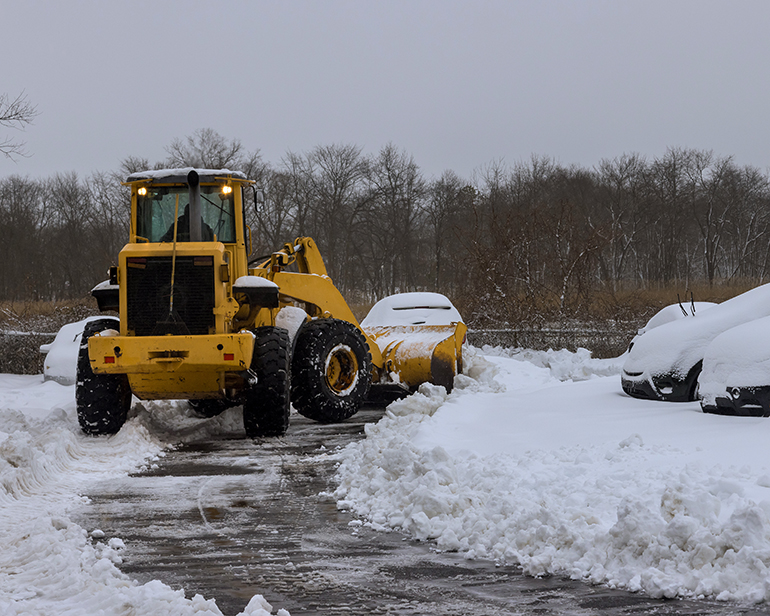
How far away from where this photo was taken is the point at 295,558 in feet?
16.6

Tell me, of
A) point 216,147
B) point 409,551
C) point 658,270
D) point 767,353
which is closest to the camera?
point 409,551

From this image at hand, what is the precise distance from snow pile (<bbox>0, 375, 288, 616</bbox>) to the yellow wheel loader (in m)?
0.88

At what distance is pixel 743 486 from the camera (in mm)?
5125

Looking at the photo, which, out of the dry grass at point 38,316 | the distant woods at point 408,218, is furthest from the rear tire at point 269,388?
the distant woods at point 408,218

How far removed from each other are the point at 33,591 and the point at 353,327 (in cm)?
749

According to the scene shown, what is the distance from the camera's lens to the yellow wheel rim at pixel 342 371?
11.5 meters

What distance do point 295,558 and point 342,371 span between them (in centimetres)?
663

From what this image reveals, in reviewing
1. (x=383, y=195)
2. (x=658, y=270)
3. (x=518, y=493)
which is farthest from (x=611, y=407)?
(x=658, y=270)

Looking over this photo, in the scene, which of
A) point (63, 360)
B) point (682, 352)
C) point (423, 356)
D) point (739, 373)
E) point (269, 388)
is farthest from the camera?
point (63, 360)

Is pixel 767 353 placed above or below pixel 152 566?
above

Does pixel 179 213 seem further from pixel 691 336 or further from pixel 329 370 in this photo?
pixel 691 336

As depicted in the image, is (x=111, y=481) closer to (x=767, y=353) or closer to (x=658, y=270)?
(x=767, y=353)

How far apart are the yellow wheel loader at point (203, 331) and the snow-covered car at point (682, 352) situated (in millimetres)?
3876

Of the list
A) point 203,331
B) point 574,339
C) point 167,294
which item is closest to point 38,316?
point 574,339
